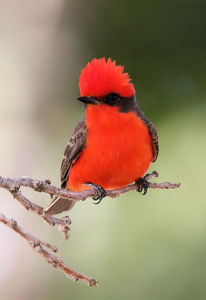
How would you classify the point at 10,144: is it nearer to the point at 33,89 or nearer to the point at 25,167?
the point at 25,167

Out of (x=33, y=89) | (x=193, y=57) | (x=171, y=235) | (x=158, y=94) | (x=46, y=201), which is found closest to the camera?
(x=171, y=235)

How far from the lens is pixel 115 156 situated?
389cm

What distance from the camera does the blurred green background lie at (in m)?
4.56

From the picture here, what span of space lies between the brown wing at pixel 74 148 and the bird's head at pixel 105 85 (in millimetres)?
352

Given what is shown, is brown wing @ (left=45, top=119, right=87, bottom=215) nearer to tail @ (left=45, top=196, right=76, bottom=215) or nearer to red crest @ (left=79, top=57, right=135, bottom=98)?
tail @ (left=45, top=196, right=76, bottom=215)

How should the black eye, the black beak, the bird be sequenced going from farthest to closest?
the bird
the black eye
the black beak

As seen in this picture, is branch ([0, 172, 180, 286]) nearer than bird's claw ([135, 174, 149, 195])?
Yes

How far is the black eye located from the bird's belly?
20cm

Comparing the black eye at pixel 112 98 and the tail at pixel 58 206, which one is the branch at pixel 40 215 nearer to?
the black eye at pixel 112 98

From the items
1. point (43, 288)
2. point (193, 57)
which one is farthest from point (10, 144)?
point (193, 57)

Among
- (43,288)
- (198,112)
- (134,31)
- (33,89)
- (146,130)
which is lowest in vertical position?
(43,288)

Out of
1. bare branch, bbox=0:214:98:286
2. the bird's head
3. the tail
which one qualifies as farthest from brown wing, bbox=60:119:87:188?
bare branch, bbox=0:214:98:286

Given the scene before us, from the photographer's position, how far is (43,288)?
5.30 meters

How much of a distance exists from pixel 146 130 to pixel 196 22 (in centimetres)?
166
